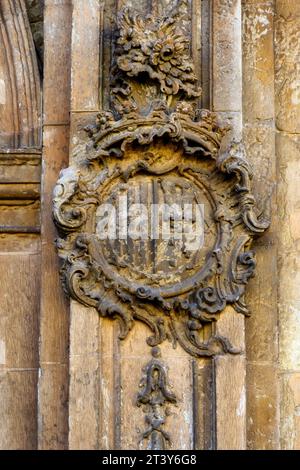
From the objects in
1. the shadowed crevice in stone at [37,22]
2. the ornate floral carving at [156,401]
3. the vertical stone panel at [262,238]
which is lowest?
the ornate floral carving at [156,401]

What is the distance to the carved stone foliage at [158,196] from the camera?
21.4 ft

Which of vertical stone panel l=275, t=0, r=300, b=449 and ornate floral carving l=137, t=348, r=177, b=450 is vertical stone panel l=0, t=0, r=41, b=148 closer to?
vertical stone panel l=275, t=0, r=300, b=449

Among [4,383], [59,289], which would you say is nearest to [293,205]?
[59,289]

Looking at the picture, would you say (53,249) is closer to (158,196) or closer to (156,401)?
(158,196)

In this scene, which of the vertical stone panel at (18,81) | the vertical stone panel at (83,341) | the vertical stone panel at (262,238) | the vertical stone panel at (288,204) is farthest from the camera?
the vertical stone panel at (18,81)

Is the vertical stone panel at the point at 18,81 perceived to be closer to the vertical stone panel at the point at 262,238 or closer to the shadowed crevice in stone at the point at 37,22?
the shadowed crevice in stone at the point at 37,22

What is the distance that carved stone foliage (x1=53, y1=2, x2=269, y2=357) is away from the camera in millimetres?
6512

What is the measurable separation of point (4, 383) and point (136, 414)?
2.84 ft

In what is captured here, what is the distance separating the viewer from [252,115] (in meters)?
6.96

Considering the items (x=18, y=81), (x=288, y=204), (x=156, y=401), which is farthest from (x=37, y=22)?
(x=156, y=401)

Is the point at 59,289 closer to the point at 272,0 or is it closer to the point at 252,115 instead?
the point at 252,115

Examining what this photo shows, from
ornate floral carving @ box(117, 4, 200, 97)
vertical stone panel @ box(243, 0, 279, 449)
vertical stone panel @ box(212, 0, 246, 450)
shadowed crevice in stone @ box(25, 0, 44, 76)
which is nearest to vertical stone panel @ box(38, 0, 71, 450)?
shadowed crevice in stone @ box(25, 0, 44, 76)

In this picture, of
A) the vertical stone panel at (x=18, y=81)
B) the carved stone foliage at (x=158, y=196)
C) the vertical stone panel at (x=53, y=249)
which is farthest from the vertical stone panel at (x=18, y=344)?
the vertical stone panel at (x=18, y=81)

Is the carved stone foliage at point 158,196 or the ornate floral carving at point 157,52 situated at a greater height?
the ornate floral carving at point 157,52
